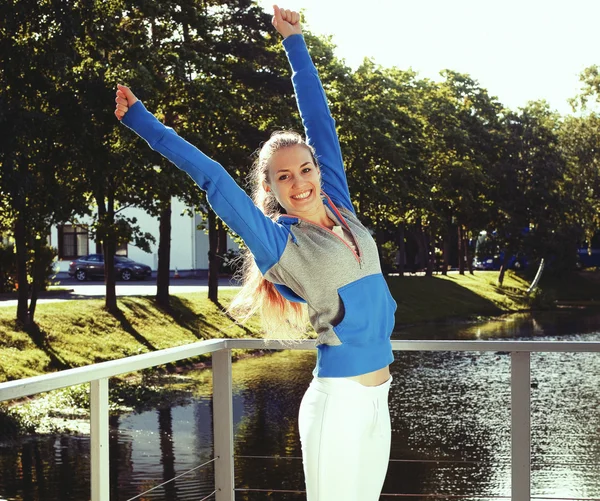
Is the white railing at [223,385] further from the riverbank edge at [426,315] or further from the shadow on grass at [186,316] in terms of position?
the shadow on grass at [186,316]

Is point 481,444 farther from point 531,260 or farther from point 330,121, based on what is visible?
point 531,260

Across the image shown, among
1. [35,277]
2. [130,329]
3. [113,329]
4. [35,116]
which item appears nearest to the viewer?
[35,116]

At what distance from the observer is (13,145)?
1316 cm

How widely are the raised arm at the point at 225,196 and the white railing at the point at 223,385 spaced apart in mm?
597

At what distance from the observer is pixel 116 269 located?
35719mm

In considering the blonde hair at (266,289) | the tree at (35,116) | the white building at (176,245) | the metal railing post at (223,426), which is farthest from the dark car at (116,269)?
the blonde hair at (266,289)

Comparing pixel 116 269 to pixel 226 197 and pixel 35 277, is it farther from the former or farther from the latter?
pixel 226 197

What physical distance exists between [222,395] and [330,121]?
117cm

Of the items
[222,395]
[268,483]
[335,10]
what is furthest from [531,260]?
[222,395]

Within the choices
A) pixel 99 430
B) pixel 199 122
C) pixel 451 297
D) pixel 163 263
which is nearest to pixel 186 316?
pixel 163 263

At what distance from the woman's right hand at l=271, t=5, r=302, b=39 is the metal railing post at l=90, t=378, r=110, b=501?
3.73 feet

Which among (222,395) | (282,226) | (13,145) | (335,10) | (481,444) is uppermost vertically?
(335,10)

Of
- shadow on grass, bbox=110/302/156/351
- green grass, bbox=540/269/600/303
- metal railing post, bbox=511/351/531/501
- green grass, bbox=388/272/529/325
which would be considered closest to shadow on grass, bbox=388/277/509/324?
green grass, bbox=388/272/529/325

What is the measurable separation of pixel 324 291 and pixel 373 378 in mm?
241
